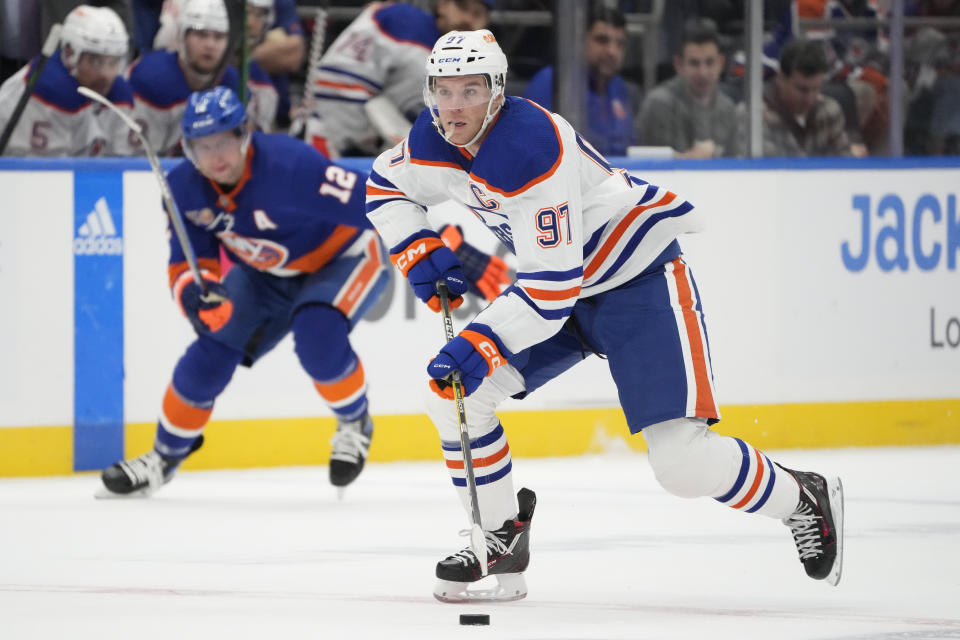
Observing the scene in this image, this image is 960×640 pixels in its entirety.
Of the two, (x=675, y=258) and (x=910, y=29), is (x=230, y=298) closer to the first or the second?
(x=675, y=258)

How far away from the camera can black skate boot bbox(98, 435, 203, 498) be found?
460cm

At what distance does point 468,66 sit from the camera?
2863 millimetres

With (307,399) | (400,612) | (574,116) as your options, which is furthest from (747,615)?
(574,116)

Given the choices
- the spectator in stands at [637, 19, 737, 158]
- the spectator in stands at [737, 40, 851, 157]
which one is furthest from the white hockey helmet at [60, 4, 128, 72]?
the spectator in stands at [737, 40, 851, 157]

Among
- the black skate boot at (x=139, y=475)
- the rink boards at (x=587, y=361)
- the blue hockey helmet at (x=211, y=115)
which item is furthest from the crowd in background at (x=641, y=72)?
the black skate boot at (x=139, y=475)

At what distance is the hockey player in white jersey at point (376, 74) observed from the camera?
218 inches

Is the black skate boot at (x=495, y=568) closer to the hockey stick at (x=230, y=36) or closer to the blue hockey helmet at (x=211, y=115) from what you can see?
the blue hockey helmet at (x=211, y=115)

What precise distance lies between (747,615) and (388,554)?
3.41 feet

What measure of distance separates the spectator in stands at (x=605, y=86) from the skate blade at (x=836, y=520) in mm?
2680

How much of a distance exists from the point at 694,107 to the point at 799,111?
1.40 ft

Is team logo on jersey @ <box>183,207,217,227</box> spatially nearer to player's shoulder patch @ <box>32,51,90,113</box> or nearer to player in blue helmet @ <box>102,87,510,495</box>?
player in blue helmet @ <box>102,87,510,495</box>

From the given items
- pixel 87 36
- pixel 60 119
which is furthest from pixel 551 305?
pixel 60 119

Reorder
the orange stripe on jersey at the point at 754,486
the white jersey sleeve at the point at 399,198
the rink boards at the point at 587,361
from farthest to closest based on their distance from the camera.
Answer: the rink boards at the point at 587,361, the white jersey sleeve at the point at 399,198, the orange stripe on jersey at the point at 754,486

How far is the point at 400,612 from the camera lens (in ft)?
9.54
